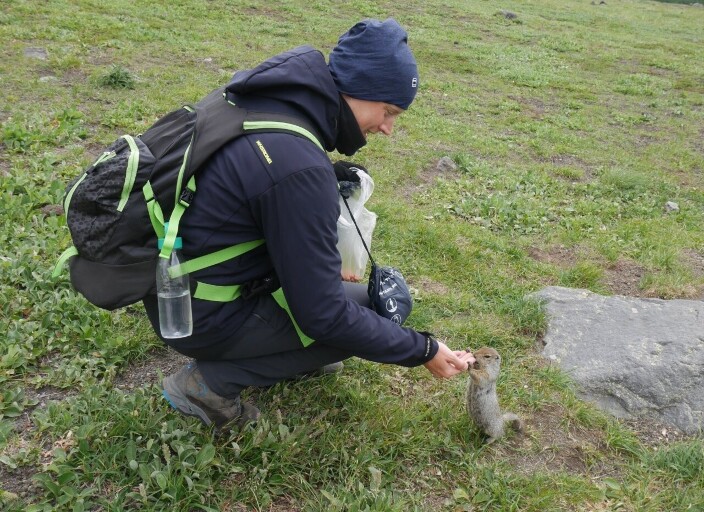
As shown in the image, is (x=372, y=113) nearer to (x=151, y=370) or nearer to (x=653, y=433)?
(x=151, y=370)

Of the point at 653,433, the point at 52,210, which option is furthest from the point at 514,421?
the point at 52,210

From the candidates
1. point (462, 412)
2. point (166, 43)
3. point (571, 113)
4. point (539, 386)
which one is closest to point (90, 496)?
point (462, 412)

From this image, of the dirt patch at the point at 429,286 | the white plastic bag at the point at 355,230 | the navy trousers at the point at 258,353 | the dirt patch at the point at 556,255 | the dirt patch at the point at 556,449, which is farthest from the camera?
the dirt patch at the point at 556,255

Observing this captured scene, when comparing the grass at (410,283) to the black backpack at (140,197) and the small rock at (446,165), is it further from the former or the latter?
the black backpack at (140,197)

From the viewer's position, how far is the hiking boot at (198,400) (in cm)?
275

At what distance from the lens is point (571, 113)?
437 inches

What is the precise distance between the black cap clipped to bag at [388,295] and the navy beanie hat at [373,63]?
0.92 meters

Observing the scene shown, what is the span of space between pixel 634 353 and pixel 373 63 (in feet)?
8.47

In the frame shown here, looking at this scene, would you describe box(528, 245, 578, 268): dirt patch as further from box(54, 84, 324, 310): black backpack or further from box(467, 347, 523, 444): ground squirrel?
box(54, 84, 324, 310): black backpack

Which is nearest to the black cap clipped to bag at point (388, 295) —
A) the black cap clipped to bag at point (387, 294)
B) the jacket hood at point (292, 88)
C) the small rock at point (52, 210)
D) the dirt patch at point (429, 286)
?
the black cap clipped to bag at point (387, 294)

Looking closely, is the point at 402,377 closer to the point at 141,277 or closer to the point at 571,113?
the point at 141,277

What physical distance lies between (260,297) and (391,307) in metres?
0.65

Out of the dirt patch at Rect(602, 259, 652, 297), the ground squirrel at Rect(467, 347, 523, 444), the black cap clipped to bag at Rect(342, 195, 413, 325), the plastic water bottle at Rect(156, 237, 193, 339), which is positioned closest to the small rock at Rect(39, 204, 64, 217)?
the plastic water bottle at Rect(156, 237, 193, 339)

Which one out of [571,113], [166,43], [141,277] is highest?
[141,277]
